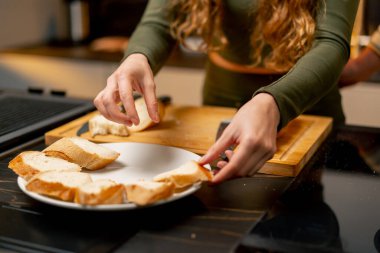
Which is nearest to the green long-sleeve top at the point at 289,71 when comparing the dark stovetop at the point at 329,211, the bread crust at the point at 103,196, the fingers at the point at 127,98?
the dark stovetop at the point at 329,211

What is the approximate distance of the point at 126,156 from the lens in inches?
40.5

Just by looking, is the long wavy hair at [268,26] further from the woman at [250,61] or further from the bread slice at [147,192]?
the bread slice at [147,192]

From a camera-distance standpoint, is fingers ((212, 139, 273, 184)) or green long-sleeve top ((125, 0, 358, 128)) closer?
fingers ((212, 139, 273, 184))

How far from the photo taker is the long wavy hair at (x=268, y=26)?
1.21 m

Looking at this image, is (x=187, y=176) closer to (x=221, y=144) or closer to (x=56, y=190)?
(x=221, y=144)

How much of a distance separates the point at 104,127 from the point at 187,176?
423 millimetres

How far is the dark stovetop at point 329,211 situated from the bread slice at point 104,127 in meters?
0.41

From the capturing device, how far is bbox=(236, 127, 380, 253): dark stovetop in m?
0.73

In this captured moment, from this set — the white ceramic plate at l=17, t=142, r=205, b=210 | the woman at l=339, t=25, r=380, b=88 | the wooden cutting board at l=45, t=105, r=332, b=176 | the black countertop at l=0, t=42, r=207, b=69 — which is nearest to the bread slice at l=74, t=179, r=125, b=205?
the white ceramic plate at l=17, t=142, r=205, b=210

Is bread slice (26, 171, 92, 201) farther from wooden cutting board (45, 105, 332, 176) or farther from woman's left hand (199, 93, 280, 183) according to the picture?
wooden cutting board (45, 105, 332, 176)

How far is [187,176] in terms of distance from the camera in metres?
0.83

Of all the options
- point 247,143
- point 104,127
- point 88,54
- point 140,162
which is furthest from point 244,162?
point 88,54

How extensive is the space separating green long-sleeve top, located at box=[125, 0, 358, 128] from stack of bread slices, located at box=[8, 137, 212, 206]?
0.75ft

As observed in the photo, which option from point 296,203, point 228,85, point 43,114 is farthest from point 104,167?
point 228,85
